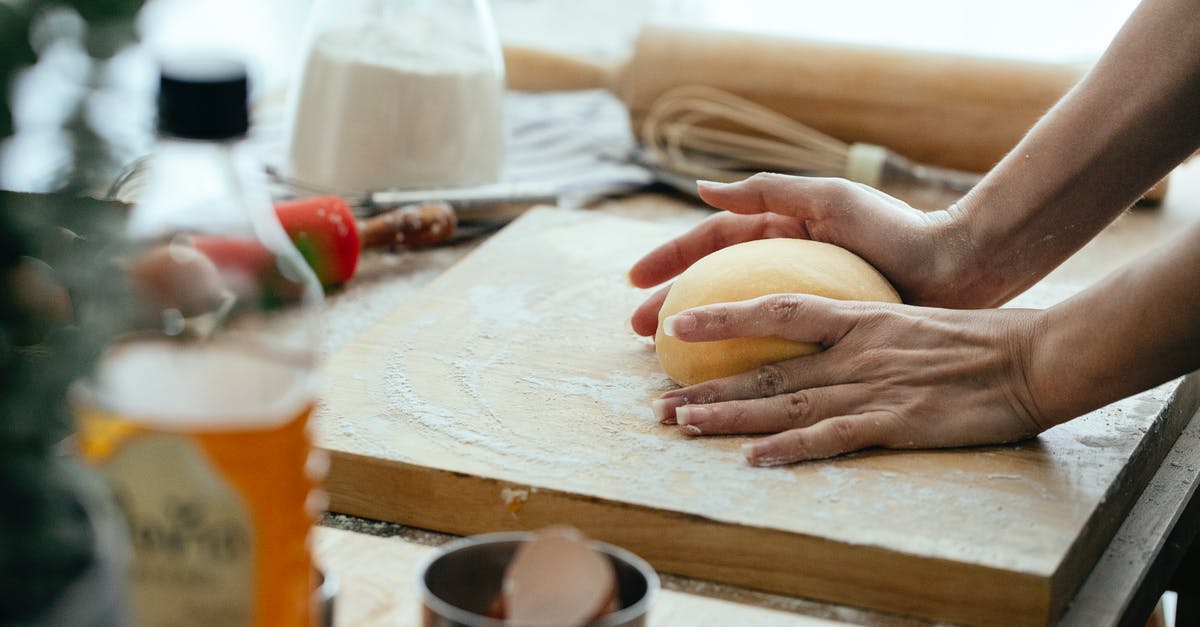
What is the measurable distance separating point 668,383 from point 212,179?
74cm

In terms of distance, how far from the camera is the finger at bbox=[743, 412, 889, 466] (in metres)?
1.04

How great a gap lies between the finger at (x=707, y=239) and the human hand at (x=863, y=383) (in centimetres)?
28

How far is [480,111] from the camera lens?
173cm

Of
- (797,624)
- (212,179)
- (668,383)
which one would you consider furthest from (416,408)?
(212,179)

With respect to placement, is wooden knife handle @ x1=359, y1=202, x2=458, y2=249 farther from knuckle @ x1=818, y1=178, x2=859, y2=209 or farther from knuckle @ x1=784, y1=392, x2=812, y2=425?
knuckle @ x1=784, y1=392, x2=812, y2=425

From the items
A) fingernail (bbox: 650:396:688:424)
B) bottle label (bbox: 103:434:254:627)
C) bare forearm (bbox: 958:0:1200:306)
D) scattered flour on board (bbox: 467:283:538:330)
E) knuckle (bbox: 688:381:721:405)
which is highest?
bare forearm (bbox: 958:0:1200:306)

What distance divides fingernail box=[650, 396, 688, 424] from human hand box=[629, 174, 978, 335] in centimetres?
20

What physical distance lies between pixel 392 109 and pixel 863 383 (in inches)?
33.2

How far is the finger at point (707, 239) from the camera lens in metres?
1.42

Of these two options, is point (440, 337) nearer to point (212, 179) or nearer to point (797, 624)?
point (797, 624)

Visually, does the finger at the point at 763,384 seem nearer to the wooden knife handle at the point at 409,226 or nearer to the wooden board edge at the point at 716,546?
the wooden board edge at the point at 716,546

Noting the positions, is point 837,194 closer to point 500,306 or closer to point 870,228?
point 870,228

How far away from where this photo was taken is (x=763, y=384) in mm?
1128

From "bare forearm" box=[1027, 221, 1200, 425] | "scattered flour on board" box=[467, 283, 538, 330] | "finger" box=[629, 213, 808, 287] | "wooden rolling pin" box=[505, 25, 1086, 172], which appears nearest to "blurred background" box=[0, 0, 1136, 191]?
"wooden rolling pin" box=[505, 25, 1086, 172]
